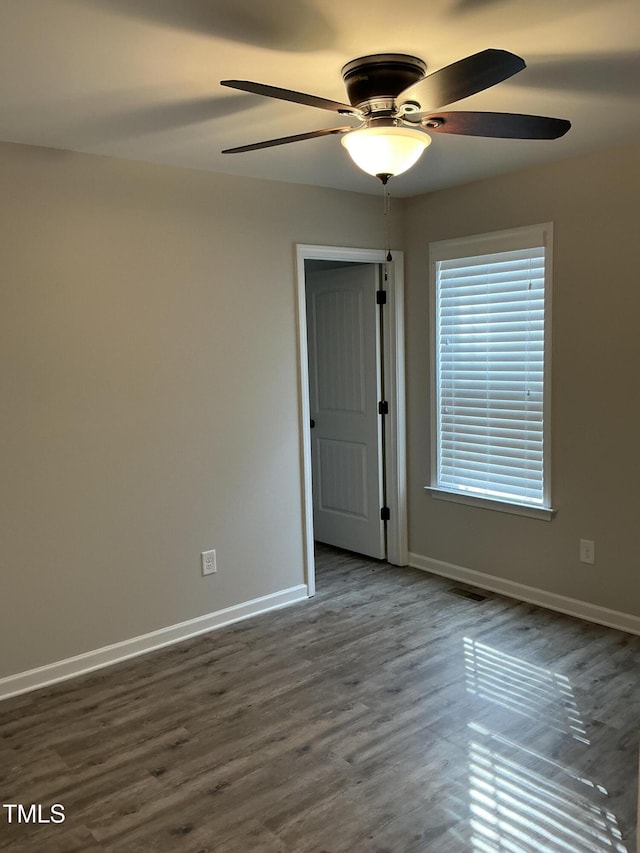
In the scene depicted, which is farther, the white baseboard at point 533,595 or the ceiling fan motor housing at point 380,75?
the white baseboard at point 533,595

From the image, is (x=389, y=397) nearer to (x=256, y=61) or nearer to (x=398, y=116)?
(x=398, y=116)

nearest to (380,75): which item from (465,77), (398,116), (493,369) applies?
(398,116)

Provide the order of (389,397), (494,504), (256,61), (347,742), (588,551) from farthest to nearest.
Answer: (389,397) < (494,504) < (588,551) < (347,742) < (256,61)

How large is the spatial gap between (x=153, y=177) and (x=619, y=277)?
2401mm

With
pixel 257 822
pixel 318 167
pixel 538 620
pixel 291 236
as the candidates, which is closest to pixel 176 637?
pixel 257 822

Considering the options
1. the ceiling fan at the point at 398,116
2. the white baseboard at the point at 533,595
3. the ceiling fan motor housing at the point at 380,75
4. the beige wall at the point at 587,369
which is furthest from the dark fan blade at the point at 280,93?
the white baseboard at the point at 533,595

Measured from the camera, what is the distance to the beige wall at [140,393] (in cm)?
318

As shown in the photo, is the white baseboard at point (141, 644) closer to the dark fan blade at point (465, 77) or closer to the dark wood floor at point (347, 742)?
the dark wood floor at point (347, 742)

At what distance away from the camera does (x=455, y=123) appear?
2145 mm

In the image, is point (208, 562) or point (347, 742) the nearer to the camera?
point (347, 742)

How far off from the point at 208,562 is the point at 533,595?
6.23ft

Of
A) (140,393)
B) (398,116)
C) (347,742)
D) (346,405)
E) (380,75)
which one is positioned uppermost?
(380,75)

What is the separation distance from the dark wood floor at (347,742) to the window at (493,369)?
83 cm

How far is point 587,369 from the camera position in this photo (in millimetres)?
3682
